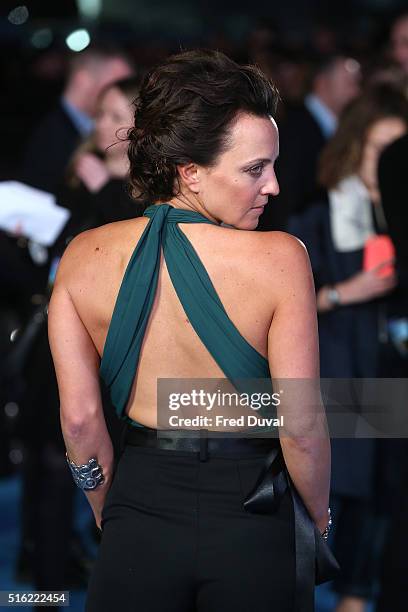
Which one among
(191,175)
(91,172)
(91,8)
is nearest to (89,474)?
(191,175)

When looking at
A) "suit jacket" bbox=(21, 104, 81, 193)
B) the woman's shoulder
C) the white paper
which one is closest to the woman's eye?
the woman's shoulder

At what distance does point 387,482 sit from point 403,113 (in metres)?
1.31

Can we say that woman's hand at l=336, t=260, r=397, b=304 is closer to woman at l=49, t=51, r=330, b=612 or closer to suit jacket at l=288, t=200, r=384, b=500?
suit jacket at l=288, t=200, r=384, b=500

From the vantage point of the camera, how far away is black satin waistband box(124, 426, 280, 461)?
2002mm

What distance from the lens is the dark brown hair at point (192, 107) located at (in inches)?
77.5

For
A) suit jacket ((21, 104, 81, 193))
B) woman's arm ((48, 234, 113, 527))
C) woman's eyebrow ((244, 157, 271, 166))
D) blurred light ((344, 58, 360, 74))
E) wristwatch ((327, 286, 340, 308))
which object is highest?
blurred light ((344, 58, 360, 74))

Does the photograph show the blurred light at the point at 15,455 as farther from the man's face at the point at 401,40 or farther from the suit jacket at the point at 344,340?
the man's face at the point at 401,40

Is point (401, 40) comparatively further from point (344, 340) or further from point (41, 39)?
point (41, 39)

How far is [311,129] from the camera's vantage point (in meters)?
5.43

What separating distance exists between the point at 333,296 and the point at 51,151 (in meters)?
1.63

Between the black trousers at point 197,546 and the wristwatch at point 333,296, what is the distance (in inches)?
67.5

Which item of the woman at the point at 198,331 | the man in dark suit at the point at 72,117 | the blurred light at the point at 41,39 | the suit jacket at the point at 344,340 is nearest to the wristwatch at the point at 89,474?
the woman at the point at 198,331

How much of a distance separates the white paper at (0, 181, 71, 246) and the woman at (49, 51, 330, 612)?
1.42 m

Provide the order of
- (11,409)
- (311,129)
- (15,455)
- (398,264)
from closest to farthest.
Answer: (398,264) → (11,409) → (15,455) → (311,129)
